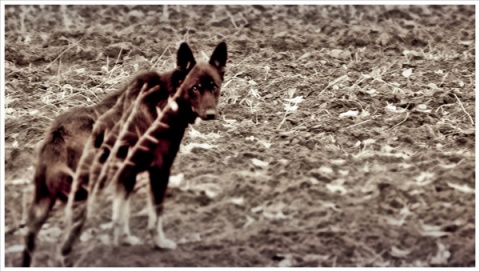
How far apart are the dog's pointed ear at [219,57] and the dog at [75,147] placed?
0.23 m

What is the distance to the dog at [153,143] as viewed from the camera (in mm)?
4270

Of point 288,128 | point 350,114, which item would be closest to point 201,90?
point 288,128

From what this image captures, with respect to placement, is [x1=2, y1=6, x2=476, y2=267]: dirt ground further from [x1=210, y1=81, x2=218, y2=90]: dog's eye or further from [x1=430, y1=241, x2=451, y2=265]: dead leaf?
[x1=210, y1=81, x2=218, y2=90]: dog's eye

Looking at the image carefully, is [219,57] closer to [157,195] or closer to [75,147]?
[157,195]

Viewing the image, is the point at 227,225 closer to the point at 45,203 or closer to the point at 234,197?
the point at 234,197

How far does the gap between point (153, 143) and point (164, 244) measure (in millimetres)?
773

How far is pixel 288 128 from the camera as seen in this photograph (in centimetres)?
551

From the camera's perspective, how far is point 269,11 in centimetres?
733

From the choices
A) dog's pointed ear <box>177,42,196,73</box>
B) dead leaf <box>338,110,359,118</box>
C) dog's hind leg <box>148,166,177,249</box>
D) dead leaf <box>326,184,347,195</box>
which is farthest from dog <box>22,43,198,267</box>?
dead leaf <box>338,110,359,118</box>

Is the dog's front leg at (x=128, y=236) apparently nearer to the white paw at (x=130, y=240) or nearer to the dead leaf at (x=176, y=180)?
the white paw at (x=130, y=240)

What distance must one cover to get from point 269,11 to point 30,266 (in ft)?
14.6

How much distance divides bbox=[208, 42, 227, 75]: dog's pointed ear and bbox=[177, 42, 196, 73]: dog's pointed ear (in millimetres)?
200

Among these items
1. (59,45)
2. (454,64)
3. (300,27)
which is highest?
(59,45)

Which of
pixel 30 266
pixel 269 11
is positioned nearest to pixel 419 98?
pixel 269 11
